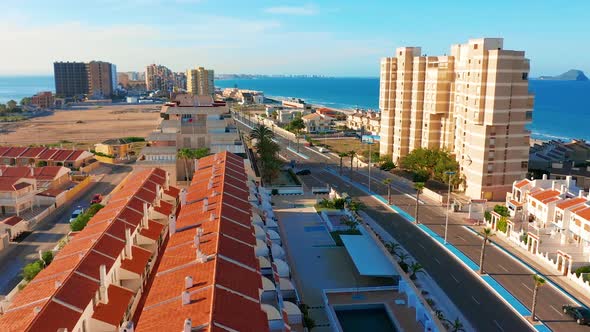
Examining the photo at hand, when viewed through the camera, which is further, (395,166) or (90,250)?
(395,166)

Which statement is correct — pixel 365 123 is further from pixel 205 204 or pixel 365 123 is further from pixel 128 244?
pixel 128 244

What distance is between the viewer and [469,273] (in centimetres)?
4566

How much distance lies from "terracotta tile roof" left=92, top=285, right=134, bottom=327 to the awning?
60.9 feet

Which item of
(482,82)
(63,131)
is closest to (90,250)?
(482,82)

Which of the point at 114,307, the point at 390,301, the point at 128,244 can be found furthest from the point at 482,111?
the point at 114,307

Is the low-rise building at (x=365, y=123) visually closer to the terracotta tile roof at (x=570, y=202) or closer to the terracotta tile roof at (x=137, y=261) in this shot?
the terracotta tile roof at (x=570, y=202)

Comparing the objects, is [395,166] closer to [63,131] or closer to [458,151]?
[458,151]

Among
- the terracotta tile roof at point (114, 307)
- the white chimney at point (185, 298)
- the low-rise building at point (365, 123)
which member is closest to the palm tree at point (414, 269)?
the white chimney at point (185, 298)

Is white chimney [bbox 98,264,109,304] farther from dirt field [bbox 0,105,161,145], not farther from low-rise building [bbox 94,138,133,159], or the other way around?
dirt field [bbox 0,105,161,145]

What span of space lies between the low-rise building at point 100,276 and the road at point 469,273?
81.2ft

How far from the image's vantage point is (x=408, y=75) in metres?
93.4

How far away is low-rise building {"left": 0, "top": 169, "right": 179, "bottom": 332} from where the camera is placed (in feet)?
89.8

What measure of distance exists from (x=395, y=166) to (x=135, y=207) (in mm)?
60202

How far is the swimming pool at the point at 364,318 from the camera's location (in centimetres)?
3588
